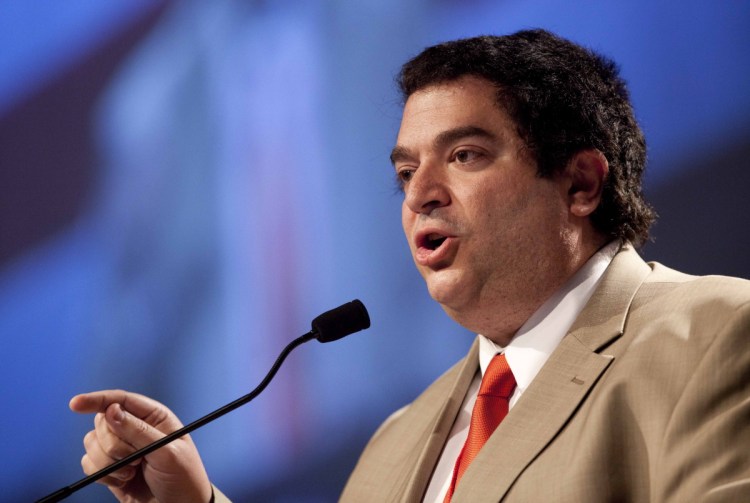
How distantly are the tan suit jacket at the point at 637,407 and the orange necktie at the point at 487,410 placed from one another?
129 millimetres

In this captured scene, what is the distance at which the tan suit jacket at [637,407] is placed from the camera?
131 cm

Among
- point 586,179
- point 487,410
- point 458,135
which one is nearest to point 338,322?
point 487,410

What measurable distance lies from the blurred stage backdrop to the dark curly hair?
297 mm

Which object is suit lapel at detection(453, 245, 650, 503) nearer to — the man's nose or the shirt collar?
the shirt collar

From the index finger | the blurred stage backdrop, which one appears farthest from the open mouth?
the index finger

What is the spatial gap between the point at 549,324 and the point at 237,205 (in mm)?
968

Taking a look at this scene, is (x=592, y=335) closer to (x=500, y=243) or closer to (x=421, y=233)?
(x=500, y=243)

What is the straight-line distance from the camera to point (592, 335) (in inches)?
64.6

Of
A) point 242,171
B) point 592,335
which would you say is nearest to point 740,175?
point 592,335

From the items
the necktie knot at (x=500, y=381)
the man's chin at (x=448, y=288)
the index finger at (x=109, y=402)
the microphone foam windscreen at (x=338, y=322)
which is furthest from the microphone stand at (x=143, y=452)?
the necktie knot at (x=500, y=381)

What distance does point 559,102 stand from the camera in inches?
73.5

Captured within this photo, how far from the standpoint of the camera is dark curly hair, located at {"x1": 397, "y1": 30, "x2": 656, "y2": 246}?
1.83m

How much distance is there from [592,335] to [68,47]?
5.24 ft

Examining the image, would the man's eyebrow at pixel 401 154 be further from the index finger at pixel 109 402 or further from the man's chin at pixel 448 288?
the index finger at pixel 109 402
